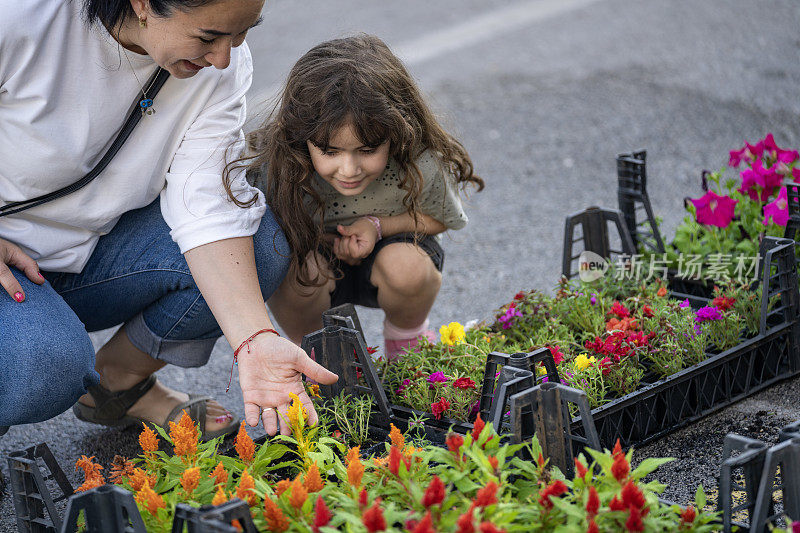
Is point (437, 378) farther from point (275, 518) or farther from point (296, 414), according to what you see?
point (275, 518)

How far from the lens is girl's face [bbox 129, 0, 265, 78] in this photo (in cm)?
180

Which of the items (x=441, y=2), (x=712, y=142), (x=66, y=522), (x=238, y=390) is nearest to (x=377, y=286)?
(x=238, y=390)

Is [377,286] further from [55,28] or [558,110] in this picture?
[558,110]

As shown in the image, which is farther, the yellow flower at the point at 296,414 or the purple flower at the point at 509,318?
the purple flower at the point at 509,318

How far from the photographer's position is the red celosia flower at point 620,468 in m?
1.47

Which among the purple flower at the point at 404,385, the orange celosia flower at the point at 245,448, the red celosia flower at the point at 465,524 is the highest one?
the red celosia flower at the point at 465,524

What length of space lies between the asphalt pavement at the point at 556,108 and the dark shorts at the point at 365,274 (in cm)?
41

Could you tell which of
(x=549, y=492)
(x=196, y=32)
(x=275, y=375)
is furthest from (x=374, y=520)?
(x=196, y=32)

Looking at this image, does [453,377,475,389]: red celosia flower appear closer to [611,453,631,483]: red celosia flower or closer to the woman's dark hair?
[611,453,631,483]: red celosia flower

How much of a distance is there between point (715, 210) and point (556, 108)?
2.78 meters

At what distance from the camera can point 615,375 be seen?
2262 mm

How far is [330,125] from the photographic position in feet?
7.59

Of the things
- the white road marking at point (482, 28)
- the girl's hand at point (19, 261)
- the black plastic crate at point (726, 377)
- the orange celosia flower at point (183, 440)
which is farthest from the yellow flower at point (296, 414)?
the white road marking at point (482, 28)

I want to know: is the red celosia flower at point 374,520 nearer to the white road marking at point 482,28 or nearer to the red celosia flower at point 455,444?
the red celosia flower at point 455,444
